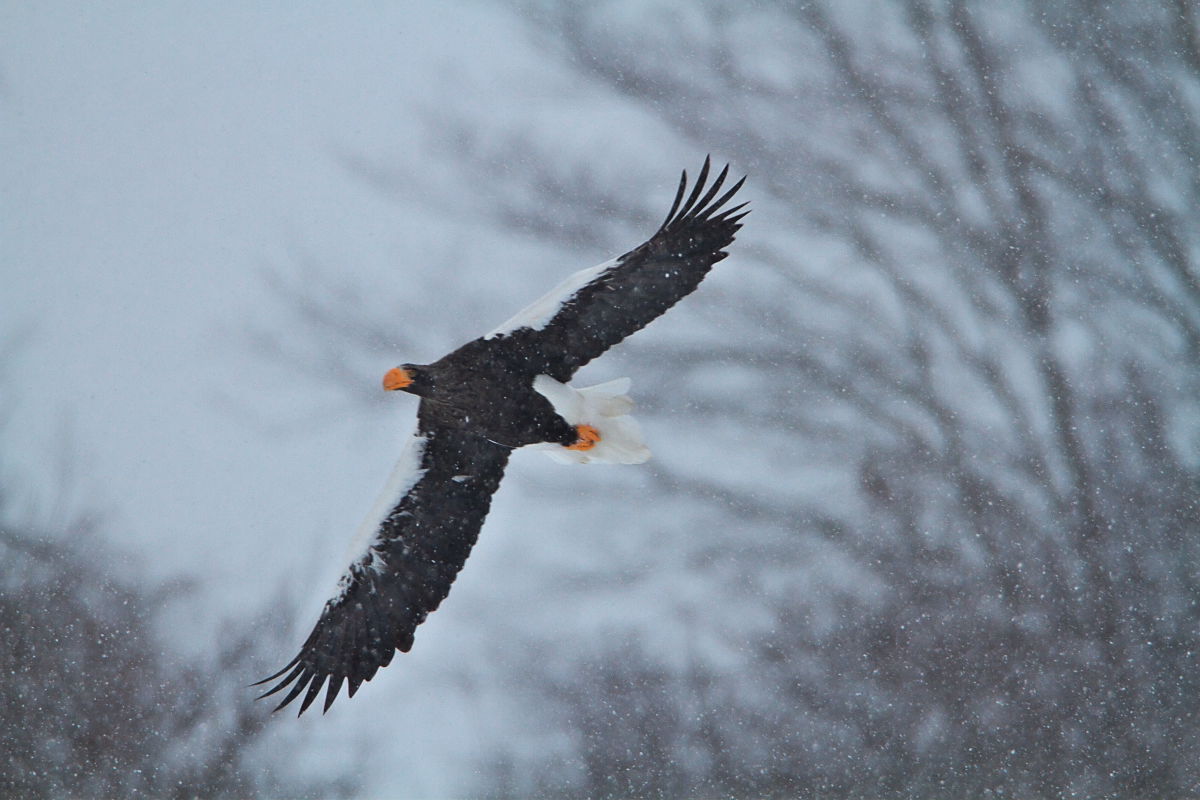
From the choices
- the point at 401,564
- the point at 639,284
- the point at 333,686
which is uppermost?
the point at 639,284

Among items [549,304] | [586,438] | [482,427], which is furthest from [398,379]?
[586,438]

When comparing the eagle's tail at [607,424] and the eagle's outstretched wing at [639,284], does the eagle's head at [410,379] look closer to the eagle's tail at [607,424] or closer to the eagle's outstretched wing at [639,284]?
the eagle's outstretched wing at [639,284]

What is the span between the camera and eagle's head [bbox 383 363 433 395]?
4062 mm

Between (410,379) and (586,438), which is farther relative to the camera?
(586,438)

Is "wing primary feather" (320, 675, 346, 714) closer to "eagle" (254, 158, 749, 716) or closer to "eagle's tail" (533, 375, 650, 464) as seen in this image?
"eagle" (254, 158, 749, 716)

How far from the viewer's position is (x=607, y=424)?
4.56 m

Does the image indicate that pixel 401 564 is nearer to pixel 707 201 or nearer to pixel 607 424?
pixel 607 424

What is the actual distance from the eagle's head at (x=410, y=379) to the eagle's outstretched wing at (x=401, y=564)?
390 mm

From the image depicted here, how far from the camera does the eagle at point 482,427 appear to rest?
4102 mm

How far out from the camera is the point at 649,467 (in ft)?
29.8

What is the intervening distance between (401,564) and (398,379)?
2.81 feet

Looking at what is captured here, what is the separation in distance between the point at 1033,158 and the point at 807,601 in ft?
12.8

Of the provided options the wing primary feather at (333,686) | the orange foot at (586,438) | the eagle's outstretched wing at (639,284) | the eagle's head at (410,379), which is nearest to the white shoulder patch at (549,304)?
the eagle's outstretched wing at (639,284)

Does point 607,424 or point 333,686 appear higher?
point 607,424
